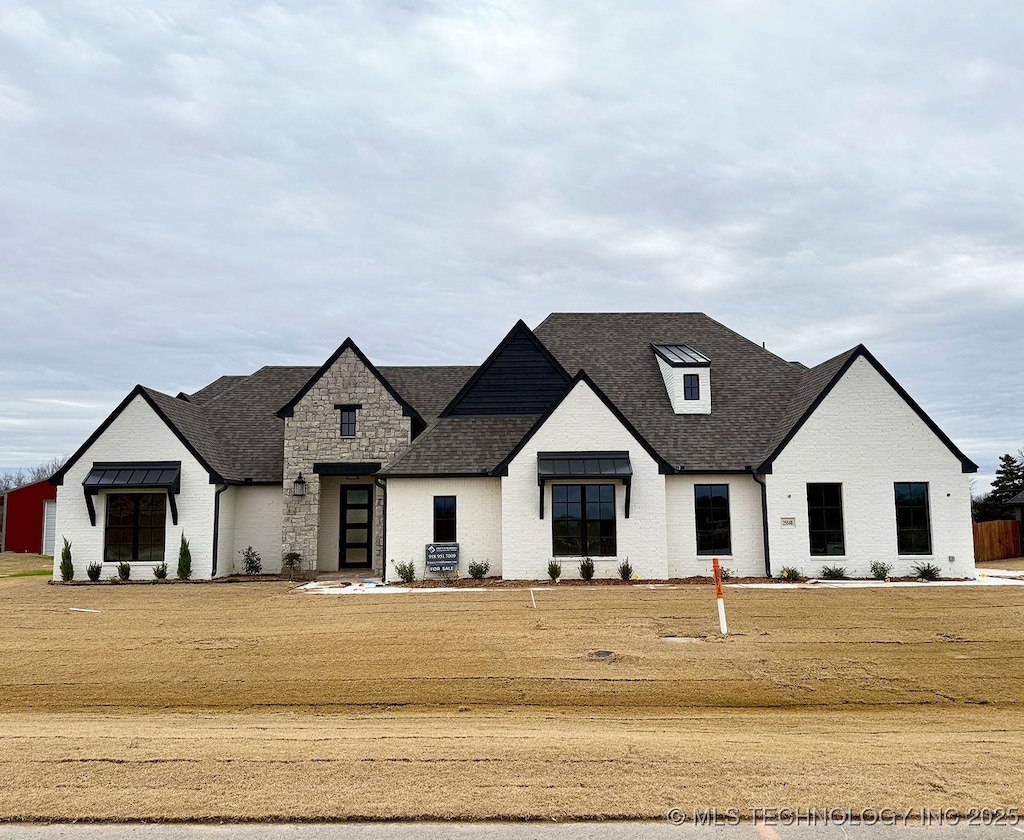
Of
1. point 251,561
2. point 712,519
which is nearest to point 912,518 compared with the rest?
point 712,519

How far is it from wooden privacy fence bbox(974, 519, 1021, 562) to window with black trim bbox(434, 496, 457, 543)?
23.2 m

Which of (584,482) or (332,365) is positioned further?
(332,365)

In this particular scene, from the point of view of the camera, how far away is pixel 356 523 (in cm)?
2628

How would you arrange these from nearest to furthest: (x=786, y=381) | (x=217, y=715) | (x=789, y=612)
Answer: (x=217, y=715) < (x=789, y=612) < (x=786, y=381)

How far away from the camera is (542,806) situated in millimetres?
5750

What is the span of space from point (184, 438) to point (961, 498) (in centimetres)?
2390

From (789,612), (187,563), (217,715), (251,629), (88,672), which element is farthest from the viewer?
(187,563)

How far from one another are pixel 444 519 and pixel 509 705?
12572 millimetres

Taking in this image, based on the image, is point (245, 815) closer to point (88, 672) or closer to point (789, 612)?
point (88, 672)

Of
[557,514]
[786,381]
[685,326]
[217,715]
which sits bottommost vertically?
[217,715]

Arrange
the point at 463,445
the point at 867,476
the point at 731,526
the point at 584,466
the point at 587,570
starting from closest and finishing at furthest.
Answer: the point at 587,570 < the point at 584,466 < the point at 867,476 < the point at 731,526 < the point at 463,445

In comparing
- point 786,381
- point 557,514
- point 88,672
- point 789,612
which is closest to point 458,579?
point 557,514

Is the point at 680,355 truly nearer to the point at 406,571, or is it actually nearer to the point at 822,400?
the point at 822,400

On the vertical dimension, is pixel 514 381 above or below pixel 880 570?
above
